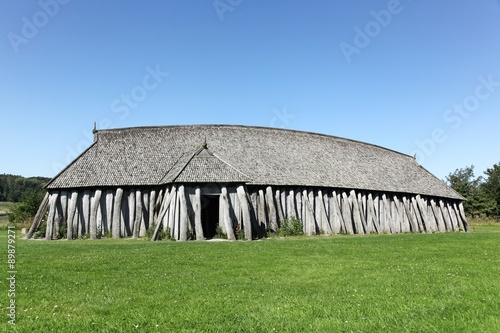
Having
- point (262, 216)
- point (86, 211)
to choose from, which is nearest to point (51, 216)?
point (86, 211)

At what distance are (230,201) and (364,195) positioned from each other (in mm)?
11993

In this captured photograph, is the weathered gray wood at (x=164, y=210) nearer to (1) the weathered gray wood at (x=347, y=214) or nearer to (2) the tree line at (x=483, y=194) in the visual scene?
(1) the weathered gray wood at (x=347, y=214)

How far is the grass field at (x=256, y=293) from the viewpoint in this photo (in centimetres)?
593

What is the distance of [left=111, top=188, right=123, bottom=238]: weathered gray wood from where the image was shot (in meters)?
24.1

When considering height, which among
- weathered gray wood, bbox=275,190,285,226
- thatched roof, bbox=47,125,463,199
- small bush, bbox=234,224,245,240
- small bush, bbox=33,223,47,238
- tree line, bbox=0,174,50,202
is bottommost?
small bush, bbox=234,224,245,240

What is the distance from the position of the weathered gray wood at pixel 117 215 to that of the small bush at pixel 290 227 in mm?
9995

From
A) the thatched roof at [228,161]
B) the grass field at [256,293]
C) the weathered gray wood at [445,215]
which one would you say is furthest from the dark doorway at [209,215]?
the weathered gray wood at [445,215]

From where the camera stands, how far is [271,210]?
24812 millimetres

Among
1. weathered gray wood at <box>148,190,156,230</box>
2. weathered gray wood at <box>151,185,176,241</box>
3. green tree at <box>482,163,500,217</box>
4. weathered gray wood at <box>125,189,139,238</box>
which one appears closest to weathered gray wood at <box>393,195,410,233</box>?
weathered gray wood at <box>151,185,176,241</box>

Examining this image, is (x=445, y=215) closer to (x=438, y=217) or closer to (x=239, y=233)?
(x=438, y=217)

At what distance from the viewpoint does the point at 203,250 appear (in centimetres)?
1508

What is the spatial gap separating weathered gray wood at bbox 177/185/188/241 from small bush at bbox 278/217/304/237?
20.5 ft

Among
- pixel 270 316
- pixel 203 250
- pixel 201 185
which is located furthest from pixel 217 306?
pixel 201 185

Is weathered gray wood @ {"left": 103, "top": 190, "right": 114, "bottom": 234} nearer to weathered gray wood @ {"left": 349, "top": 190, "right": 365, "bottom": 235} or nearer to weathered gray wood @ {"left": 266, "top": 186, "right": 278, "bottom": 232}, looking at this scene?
weathered gray wood @ {"left": 266, "top": 186, "right": 278, "bottom": 232}
